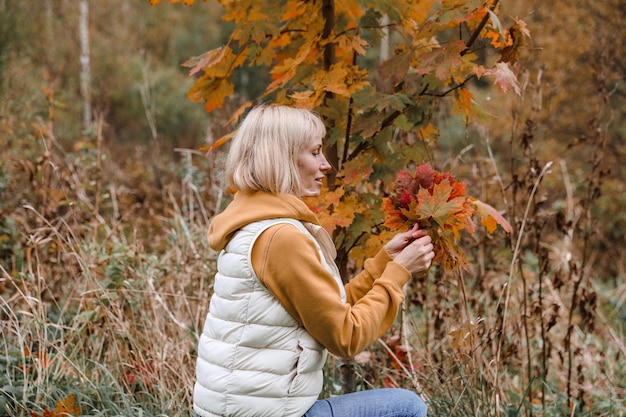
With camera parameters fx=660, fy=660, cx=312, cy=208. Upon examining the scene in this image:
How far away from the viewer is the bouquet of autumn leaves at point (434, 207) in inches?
74.4

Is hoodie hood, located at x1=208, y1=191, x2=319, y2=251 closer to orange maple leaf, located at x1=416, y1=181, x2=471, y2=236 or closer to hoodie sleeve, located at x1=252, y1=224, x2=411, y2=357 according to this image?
hoodie sleeve, located at x1=252, y1=224, x2=411, y2=357

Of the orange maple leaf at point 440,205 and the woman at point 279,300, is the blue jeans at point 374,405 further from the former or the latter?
the orange maple leaf at point 440,205

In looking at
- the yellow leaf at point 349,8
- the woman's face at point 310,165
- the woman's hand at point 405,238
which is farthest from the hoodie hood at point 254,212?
the yellow leaf at point 349,8

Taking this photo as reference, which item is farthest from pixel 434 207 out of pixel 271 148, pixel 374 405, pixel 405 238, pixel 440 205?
pixel 374 405

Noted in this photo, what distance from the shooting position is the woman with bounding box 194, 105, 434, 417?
1.69 metres

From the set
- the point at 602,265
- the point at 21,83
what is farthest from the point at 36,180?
the point at 21,83

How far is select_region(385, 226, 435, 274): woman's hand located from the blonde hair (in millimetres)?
335

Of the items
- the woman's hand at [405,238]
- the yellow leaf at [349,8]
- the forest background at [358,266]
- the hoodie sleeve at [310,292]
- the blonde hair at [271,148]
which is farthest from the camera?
the yellow leaf at [349,8]

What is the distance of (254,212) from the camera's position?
177 centimetres

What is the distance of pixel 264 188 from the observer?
1.84 metres

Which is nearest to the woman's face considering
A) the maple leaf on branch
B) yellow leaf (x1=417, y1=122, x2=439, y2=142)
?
the maple leaf on branch

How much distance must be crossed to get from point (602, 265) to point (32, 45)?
37.3 ft

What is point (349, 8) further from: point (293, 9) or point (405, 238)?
point (405, 238)

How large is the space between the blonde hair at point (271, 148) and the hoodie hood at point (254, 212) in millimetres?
33
